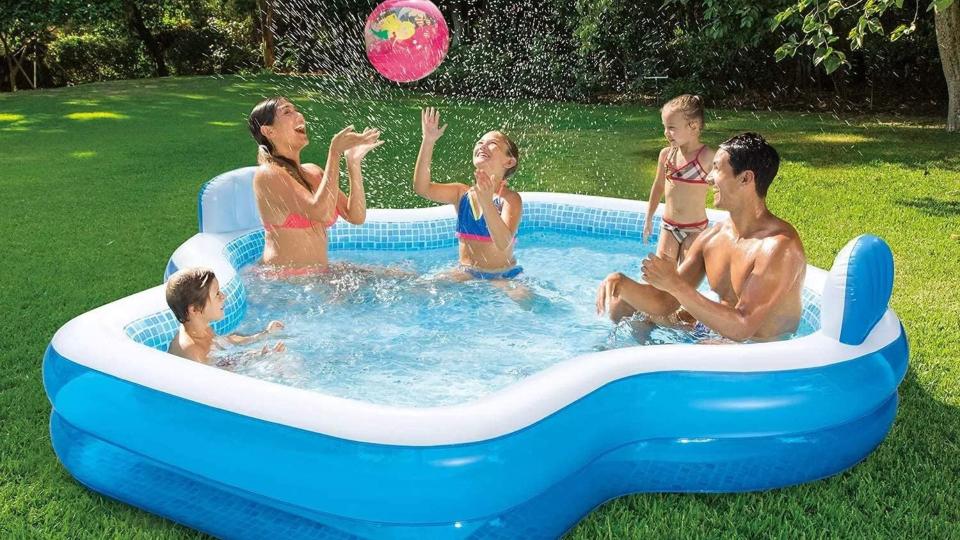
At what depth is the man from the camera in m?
3.40

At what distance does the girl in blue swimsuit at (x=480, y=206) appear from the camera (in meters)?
4.59

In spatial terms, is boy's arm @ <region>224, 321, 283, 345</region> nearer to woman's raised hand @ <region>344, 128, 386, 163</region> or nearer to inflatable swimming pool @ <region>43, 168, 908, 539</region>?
inflatable swimming pool @ <region>43, 168, 908, 539</region>

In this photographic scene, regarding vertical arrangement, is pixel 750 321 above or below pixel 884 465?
above

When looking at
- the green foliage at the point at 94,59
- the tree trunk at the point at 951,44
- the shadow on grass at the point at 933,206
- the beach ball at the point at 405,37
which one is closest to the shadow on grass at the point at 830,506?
the beach ball at the point at 405,37

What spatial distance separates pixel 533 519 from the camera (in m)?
2.75

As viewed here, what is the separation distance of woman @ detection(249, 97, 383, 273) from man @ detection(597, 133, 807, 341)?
154 cm

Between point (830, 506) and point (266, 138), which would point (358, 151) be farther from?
point (830, 506)

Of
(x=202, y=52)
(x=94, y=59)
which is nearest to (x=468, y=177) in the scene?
(x=202, y=52)

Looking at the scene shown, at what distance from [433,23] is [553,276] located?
67.5 inches

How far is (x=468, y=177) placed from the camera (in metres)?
8.66

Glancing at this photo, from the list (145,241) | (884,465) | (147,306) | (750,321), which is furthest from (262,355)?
(145,241)

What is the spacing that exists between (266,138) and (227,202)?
664 mm

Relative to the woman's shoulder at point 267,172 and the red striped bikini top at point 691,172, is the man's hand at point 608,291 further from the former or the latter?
the woman's shoulder at point 267,172

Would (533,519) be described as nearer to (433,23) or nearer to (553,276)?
(553,276)
